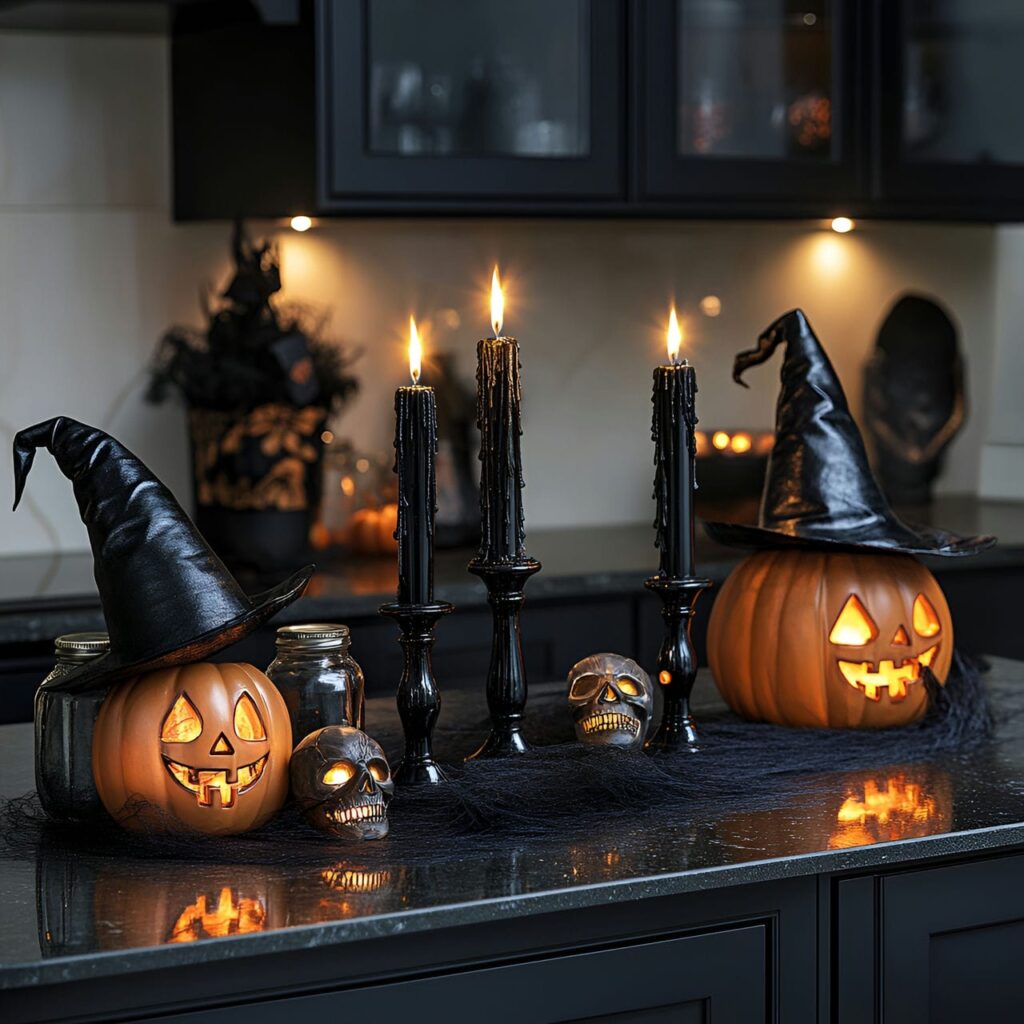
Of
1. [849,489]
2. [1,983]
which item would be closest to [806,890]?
[849,489]

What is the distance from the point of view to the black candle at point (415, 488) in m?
1.04

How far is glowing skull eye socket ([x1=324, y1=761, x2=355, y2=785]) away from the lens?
96cm

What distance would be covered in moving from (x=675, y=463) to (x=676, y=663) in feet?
0.49

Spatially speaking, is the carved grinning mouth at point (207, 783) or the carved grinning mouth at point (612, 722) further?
the carved grinning mouth at point (612, 722)

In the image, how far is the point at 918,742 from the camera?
122 cm

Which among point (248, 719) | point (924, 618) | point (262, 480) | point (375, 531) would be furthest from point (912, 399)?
point (248, 719)

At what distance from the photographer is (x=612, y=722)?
3.72 ft

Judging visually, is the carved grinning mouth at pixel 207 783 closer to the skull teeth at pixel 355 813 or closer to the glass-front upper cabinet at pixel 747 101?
the skull teeth at pixel 355 813

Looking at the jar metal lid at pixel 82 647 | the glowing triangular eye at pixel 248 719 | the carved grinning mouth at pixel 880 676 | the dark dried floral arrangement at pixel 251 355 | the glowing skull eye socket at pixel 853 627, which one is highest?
the dark dried floral arrangement at pixel 251 355

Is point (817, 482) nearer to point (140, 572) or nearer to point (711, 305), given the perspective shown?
point (140, 572)

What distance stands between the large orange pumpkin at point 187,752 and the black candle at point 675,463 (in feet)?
1.06

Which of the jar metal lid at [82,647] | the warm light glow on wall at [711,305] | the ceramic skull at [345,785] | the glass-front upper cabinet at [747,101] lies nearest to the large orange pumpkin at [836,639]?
the ceramic skull at [345,785]

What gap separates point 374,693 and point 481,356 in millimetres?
1124

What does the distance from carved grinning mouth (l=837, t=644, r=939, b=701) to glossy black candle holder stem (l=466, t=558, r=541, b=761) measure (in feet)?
0.91
